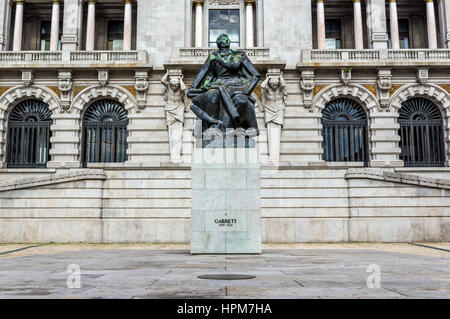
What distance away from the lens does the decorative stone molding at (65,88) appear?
1233 inches

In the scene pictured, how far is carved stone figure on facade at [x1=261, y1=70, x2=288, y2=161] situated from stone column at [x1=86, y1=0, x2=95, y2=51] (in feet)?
40.9

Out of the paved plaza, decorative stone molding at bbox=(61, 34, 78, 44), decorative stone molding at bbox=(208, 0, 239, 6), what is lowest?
the paved plaza

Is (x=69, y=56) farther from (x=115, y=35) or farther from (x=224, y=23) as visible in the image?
(x=224, y=23)

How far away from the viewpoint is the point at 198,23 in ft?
108

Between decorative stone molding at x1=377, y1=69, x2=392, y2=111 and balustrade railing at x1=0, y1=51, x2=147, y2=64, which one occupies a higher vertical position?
balustrade railing at x1=0, y1=51, x2=147, y2=64

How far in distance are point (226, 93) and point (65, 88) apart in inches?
773

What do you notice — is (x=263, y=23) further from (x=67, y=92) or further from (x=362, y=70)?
(x=67, y=92)

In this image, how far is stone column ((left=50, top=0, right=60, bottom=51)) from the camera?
33094 mm

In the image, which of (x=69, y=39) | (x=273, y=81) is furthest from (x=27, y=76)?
(x=273, y=81)

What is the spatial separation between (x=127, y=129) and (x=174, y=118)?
343 cm

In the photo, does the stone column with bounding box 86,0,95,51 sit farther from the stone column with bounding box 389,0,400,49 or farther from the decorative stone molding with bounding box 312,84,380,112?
the stone column with bounding box 389,0,400,49

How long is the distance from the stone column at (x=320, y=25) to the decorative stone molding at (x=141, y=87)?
12.1 m

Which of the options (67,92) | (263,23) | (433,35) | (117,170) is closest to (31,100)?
(67,92)

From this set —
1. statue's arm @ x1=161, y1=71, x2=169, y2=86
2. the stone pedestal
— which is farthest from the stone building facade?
the stone pedestal
